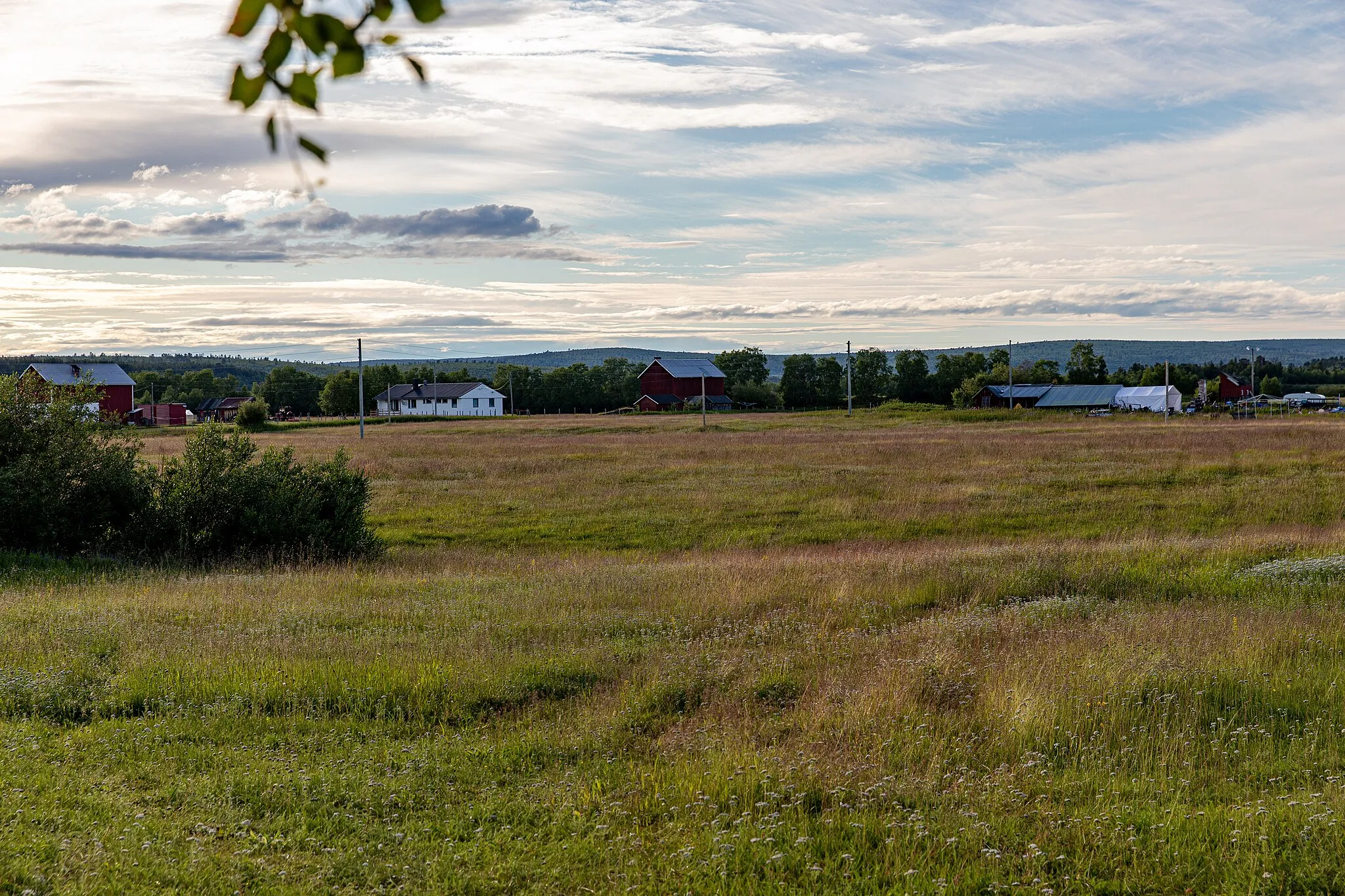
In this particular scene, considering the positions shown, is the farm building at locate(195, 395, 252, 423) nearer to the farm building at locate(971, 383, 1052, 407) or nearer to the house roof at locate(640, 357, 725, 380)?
the house roof at locate(640, 357, 725, 380)

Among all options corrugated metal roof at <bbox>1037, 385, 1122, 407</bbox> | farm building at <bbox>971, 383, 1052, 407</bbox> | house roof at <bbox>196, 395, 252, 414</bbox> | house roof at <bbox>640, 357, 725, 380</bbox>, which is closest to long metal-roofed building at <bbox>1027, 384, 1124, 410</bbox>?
corrugated metal roof at <bbox>1037, 385, 1122, 407</bbox>

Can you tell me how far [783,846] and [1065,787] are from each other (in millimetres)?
2278

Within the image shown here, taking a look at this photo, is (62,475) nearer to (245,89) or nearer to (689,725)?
(689,725)

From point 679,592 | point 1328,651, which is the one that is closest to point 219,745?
point 679,592

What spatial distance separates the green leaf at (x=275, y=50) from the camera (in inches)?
106

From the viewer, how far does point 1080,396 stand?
12812 cm

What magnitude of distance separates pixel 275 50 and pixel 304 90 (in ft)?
0.45

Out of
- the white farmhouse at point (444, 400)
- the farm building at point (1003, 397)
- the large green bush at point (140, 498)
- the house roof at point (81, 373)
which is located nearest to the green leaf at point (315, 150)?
the large green bush at point (140, 498)

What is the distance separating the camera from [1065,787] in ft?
23.5

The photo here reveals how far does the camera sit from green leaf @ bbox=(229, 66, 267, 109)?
8.74 ft

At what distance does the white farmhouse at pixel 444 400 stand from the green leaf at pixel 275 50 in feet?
473

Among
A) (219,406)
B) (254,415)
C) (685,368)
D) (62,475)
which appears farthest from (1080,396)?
(219,406)

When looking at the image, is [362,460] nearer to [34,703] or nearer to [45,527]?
[45,527]

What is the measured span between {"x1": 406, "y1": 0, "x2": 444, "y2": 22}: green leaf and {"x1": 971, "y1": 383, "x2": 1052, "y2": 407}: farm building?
13044cm
